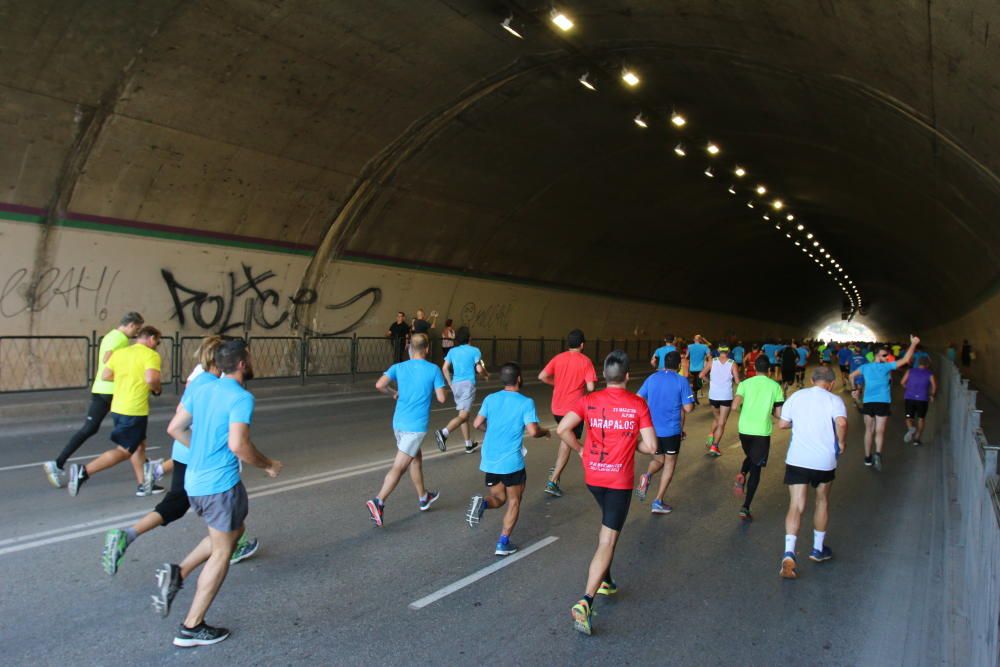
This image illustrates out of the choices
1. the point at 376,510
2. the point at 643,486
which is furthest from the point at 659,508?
the point at 376,510

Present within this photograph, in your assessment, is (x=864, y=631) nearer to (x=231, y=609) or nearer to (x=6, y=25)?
(x=231, y=609)

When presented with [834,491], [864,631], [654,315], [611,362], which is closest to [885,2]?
[834,491]

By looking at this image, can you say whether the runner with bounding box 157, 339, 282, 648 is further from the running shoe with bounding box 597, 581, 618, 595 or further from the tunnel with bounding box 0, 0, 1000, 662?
the tunnel with bounding box 0, 0, 1000, 662

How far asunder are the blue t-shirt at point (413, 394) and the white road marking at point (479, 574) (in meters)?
1.56

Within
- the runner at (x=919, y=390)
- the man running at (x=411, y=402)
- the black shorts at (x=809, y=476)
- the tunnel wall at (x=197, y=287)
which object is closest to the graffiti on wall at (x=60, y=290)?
the tunnel wall at (x=197, y=287)

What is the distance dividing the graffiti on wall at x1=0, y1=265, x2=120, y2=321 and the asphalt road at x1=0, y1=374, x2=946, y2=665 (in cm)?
645

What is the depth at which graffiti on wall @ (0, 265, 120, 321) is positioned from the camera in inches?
566

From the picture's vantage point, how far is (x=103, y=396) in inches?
333

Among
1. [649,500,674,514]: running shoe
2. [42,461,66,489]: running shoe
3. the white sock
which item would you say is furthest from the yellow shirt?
the white sock

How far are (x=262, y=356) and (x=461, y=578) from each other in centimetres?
1532

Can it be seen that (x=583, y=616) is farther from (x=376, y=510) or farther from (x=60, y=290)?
(x=60, y=290)

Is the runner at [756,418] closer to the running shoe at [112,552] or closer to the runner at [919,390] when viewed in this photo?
the running shoe at [112,552]

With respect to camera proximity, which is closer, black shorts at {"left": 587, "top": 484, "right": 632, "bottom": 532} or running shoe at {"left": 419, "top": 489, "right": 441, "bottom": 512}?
black shorts at {"left": 587, "top": 484, "right": 632, "bottom": 532}

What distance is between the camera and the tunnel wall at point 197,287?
48.3ft
